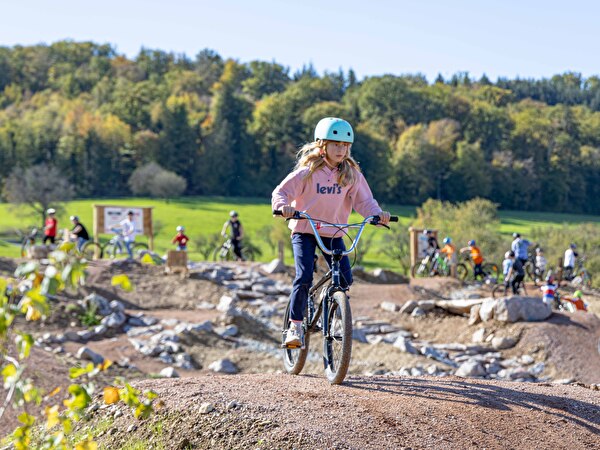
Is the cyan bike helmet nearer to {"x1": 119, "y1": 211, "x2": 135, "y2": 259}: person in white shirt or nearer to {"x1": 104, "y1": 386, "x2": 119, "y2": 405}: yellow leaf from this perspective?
{"x1": 104, "y1": 386, "x2": 119, "y2": 405}: yellow leaf

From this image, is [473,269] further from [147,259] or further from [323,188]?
[147,259]

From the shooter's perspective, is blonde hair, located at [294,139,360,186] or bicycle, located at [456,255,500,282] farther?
bicycle, located at [456,255,500,282]

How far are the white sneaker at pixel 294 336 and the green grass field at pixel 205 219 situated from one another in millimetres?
50833

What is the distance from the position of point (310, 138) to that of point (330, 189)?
3322 inches

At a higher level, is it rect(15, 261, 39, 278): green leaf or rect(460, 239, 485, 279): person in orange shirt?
rect(15, 261, 39, 278): green leaf

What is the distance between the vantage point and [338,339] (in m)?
7.14

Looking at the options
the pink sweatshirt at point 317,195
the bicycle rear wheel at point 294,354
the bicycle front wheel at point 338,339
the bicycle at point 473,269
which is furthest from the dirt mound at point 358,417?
the bicycle at point 473,269

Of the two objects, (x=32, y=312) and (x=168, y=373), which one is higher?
(x=32, y=312)

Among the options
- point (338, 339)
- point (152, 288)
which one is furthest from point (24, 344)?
point (152, 288)

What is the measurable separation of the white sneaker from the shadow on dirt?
524mm

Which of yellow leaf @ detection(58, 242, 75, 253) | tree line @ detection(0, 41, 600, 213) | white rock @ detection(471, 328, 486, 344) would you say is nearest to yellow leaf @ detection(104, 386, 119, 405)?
yellow leaf @ detection(58, 242, 75, 253)

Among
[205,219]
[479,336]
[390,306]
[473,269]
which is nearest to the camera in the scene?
[479,336]

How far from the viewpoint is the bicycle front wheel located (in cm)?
689

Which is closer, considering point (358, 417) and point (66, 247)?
point (66, 247)
